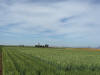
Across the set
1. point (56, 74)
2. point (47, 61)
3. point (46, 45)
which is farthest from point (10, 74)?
point (46, 45)

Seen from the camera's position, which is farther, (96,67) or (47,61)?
(47,61)

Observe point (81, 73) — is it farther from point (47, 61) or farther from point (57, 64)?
point (47, 61)

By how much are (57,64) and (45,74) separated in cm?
255

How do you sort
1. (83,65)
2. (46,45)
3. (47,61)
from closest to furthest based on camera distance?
(83,65) < (47,61) < (46,45)

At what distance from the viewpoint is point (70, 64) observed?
7.77 m

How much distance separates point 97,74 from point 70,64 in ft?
6.60

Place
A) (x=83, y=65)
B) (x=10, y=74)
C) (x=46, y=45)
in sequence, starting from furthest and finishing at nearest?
(x=46, y=45)
(x=83, y=65)
(x=10, y=74)

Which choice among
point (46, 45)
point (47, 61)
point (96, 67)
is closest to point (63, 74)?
point (96, 67)

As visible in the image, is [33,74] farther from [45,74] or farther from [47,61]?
[47,61]

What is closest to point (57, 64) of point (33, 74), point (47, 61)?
point (47, 61)

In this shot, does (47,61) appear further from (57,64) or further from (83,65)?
(83,65)

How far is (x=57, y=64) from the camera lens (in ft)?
26.7

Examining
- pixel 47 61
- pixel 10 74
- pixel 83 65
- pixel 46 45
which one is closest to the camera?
pixel 10 74

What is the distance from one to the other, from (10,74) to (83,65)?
3862 millimetres
